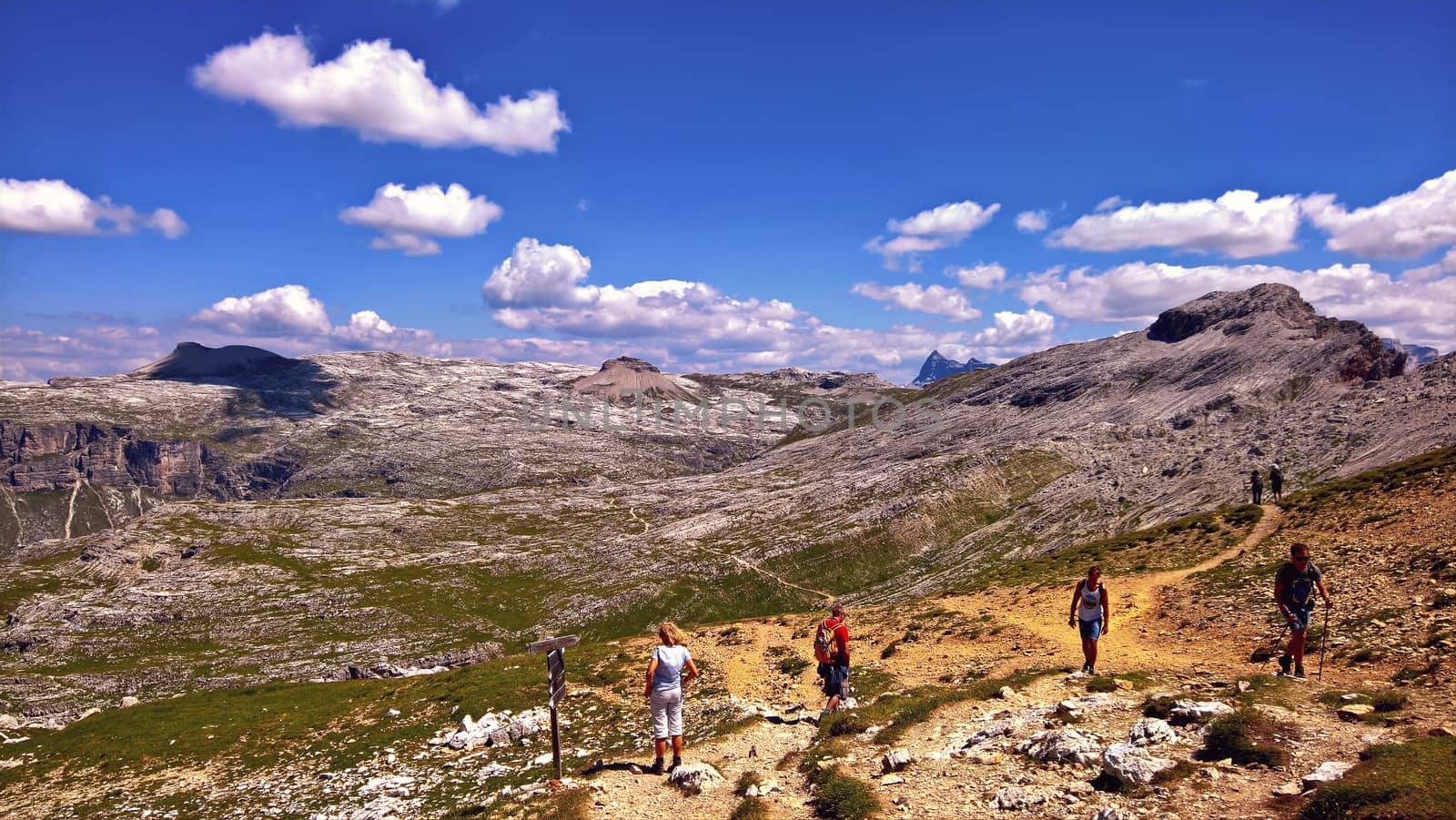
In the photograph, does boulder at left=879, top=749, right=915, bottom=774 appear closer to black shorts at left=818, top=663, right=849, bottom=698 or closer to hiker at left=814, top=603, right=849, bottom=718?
hiker at left=814, top=603, right=849, bottom=718

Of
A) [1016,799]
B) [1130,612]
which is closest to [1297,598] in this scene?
[1130,612]

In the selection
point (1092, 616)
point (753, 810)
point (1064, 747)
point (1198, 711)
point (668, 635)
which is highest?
point (668, 635)

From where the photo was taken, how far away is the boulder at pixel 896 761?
21.7m

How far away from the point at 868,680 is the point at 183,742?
4238cm

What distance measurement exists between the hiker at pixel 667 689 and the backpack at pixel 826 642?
21.4 feet

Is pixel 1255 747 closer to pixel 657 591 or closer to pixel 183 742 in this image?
pixel 183 742

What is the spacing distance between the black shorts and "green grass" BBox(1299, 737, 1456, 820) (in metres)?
15.5

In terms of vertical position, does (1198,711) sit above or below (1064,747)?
above

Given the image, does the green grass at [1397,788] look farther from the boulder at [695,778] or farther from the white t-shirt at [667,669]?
the white t-shirt at [667,669]

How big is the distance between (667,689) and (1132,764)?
43.0 ft

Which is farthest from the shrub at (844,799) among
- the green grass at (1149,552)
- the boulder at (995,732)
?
the green grass at (1149,552)

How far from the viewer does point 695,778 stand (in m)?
22.5

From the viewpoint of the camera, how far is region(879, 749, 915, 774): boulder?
71.2ft

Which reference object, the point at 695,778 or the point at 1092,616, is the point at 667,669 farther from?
the point at 1092,616
